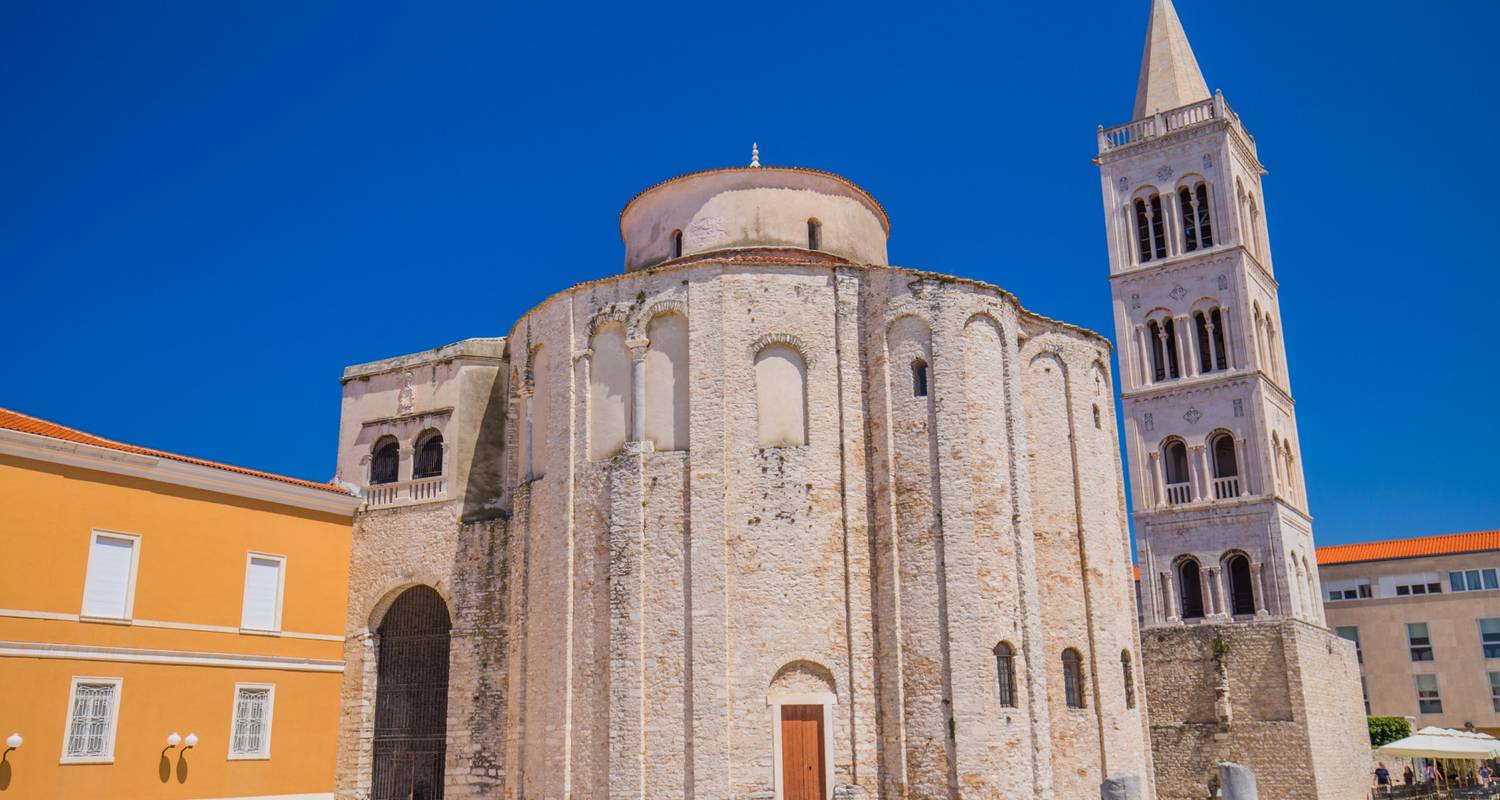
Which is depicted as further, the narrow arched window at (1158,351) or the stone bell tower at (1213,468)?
the narrow arched window at (1158,351)

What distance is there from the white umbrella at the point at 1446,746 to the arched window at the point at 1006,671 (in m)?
14.0

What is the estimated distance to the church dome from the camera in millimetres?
28406

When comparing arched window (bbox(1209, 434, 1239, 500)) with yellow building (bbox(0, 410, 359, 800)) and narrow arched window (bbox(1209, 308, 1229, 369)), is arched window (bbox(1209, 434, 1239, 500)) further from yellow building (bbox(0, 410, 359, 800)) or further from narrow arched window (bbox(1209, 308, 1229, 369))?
yellow building (bbox(0, 410, 359, 800))

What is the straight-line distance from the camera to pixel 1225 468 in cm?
3922

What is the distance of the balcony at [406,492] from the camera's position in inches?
1130

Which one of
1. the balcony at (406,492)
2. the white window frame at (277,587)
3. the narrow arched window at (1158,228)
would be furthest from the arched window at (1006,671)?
the narrow arched window at (1158,228)

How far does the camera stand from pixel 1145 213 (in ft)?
140

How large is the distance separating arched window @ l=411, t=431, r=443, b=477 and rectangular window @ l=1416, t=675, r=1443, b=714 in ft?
144

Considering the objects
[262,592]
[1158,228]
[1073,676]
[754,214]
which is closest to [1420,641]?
[1158,228]

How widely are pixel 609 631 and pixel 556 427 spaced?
4889mm

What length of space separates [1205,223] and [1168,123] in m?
4.10

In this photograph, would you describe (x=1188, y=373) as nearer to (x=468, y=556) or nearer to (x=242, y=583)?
(x=468, y=556)

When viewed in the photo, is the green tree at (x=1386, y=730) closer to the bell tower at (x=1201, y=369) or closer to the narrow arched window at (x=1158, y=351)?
the bell tower at (x=1201, y=369)

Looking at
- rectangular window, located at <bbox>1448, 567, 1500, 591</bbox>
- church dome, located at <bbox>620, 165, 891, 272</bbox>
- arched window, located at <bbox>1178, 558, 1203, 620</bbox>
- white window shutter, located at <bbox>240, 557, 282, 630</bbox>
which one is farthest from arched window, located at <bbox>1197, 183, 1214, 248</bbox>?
white window shutter, located at <bbox>240, 557, 282, 630</bbox>
